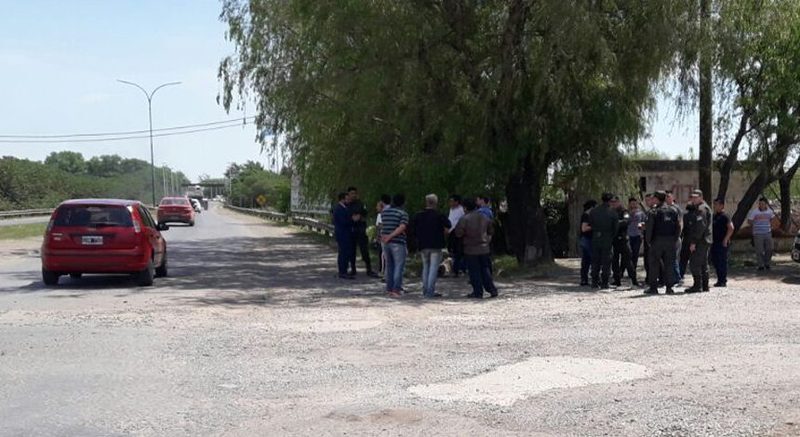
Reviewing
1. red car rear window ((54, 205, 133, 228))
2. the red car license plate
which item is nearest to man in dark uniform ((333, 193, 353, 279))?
red car rear window ((54, 205, 133, 228))

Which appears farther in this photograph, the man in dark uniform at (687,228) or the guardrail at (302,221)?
the guardrail at (302,221)

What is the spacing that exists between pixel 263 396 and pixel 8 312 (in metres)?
6.82

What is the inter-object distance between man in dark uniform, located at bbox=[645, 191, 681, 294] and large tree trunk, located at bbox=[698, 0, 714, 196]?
16.6 ft

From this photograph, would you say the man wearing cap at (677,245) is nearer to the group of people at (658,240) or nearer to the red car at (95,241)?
the group of people at (658,240)

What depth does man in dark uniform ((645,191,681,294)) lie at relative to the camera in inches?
588

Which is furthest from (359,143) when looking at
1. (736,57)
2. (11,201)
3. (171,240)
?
(11,201)

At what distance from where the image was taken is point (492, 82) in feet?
60.2

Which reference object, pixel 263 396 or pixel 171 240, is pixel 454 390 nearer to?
pixel 263 396

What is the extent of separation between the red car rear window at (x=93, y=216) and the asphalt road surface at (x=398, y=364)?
4.34ft

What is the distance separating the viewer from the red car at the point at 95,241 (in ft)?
53.6

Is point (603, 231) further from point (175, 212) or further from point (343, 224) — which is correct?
point (175, 212)

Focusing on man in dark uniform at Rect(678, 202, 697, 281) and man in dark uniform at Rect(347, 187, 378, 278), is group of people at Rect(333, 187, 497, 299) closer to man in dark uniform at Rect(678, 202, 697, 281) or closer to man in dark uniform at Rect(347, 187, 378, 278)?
man in dark uniform at Rect(347, 187, 378, 278)

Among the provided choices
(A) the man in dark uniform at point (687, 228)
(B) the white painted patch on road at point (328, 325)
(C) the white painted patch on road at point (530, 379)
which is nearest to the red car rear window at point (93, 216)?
(B) the white painted patch on road at point (328, 325)

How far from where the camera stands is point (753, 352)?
9.53 m
